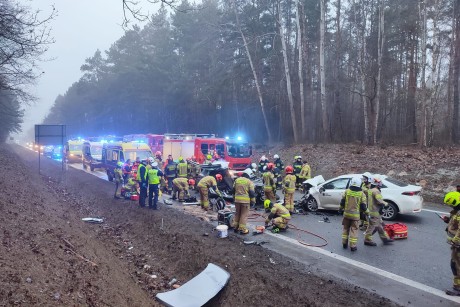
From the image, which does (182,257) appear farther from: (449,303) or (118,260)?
(449,303)

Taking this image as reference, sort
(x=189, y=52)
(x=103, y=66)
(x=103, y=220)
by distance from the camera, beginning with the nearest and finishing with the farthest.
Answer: (x=103, y=220) < (x=189, y=52) < (x=103, y=66)

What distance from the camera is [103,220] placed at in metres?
12.5

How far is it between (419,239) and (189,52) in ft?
124

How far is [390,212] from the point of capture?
11.7 m

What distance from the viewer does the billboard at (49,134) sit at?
67.1 feet

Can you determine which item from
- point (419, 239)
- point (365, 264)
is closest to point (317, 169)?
point (419, 239)

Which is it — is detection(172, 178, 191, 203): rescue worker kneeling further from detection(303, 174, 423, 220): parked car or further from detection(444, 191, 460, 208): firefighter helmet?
detection(444, 191, 460, 208): firefighter helmet

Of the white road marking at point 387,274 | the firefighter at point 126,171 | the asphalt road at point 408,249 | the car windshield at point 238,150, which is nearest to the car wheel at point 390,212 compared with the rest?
the asphalt road at point 408,249

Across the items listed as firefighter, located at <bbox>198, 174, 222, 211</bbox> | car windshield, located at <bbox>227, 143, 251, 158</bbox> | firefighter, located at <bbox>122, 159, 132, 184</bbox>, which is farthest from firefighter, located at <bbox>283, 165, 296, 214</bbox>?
car windshield, located at <bbox>227, 143, 251, 158</bbox>

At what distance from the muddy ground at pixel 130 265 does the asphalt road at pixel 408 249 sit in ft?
4.98

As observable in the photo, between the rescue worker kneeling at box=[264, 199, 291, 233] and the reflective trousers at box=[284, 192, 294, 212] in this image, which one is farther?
the reflective trousers at box=[284, 192, 294, 212]

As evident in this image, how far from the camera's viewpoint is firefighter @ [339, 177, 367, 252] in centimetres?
886

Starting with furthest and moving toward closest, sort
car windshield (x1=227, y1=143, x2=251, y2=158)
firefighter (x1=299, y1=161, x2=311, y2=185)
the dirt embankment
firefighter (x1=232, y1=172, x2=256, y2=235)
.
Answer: car windshield (x1=227, y1=143, x2=251, y2=158) < firefighter (x1=299, y1=161, x2=311, y2=185) < the dirt embankment < firefighter (x1=232, y1=172, x2=256, y2=235)

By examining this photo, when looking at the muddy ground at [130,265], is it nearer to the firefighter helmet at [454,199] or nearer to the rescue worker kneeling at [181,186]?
the firefighter helmet at [454,199]
